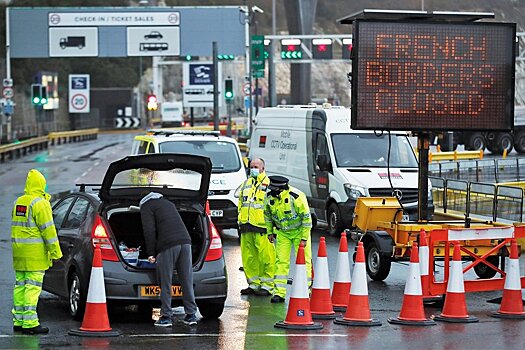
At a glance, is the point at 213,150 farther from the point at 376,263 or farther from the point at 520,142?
the point at 520,142

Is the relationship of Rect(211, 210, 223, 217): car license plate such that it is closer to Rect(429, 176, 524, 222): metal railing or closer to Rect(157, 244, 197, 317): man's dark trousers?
Rect(429, 176, 524, 222): metal railing

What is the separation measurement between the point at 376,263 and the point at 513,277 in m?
3.11

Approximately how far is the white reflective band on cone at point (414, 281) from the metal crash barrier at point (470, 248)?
113cm

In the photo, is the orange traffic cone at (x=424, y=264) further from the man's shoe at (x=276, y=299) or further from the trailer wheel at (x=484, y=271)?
the trailer wheel at (x=484, y=271)

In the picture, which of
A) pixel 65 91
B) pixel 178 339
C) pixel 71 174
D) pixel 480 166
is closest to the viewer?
pixel 178 339

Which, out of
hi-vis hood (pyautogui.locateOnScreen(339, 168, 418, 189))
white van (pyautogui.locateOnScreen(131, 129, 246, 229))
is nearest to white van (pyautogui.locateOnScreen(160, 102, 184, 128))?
white van (pyautogui.locateOnScreen(131, 129, 246, 229))

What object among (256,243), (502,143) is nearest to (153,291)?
(256,243)

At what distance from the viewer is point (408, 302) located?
11938mm

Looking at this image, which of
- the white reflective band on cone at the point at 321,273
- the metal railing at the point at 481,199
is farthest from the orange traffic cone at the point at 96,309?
the metal railing at the point at 481,199

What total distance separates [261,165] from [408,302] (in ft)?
11.1

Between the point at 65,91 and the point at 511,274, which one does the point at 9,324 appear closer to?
the point at 511,274

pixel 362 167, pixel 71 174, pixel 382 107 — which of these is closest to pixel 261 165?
pixel 382 107

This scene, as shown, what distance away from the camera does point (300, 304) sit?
38.0ft

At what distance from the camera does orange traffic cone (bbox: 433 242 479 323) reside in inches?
478
